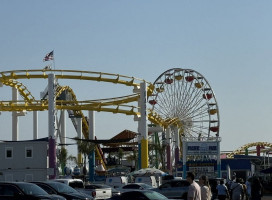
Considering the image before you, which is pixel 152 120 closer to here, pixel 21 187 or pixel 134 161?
pixel 134 161

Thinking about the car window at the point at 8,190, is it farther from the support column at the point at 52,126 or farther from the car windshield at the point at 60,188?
the support column at the point at 52,126

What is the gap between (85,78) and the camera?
6225cm

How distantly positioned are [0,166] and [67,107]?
380 inches

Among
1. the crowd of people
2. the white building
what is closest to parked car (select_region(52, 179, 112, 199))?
the crowd of people

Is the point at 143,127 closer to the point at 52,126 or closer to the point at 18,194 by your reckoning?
the point at 52,126

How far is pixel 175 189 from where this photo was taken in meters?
37.4

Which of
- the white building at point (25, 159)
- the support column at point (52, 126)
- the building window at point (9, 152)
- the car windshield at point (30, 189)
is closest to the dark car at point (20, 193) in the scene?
the car windshield at point (30, 189)

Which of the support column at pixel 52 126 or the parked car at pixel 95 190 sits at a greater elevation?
the support column at pixel 52 126

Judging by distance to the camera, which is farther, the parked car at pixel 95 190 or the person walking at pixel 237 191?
the parked car at pixel 95 190

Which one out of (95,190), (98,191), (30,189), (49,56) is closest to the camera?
(30,189)

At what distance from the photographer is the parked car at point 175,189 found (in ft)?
121

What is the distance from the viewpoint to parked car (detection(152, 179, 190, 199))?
121ft

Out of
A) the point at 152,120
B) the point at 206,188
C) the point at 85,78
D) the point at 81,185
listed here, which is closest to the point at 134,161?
the point at 152,120

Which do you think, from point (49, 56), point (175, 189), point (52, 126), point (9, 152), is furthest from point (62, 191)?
point (49, 56)
